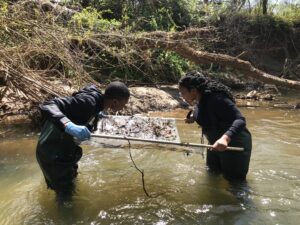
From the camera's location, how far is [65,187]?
385 cm

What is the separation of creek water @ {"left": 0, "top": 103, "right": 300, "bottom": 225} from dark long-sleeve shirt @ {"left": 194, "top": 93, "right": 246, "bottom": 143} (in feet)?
1.74

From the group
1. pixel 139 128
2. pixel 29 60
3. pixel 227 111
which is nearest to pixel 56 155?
pixel 139 128

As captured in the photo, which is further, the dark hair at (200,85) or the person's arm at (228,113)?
the dark hair at (200,85)

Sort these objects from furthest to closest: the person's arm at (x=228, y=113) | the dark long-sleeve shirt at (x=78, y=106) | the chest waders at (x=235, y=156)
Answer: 1. the chest waders at (x=235, y=156)
2. the person's arm at (x=228, y=113)
3. the dark long-sleeve shirt at (x=78, y=106)

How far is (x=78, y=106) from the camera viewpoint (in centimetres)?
355

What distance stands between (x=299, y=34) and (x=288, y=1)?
1502 millimetres

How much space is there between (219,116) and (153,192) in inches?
43.7

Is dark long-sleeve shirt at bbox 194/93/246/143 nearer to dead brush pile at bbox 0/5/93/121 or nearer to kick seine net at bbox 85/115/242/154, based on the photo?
kick seine net at bbox 85/115/242/154

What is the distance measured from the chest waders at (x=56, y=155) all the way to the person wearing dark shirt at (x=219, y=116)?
47.8 inches

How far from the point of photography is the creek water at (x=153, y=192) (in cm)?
379

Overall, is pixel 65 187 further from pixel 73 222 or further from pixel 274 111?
pixel 274 111

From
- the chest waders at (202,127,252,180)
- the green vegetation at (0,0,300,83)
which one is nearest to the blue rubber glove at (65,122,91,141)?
the chest waders at (202,127,252,180)

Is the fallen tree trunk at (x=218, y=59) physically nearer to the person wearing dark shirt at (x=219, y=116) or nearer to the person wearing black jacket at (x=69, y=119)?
the person wearing dark shirt at (x=219, y=116)

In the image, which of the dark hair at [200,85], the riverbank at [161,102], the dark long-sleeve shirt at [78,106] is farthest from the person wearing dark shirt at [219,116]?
the riverbank at [161,102]
